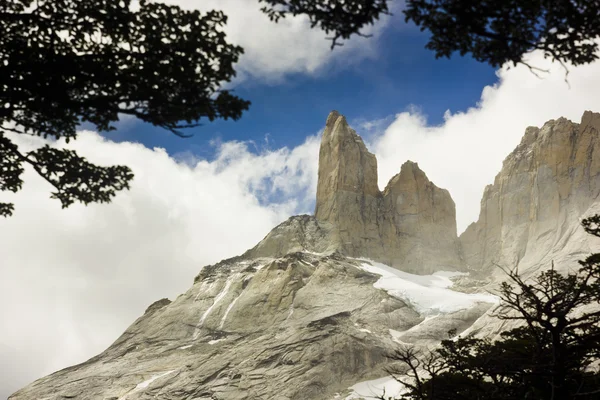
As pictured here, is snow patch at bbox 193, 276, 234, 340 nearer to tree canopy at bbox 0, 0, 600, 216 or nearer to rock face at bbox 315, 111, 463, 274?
rock face at bbox 315, 111, 463, 274

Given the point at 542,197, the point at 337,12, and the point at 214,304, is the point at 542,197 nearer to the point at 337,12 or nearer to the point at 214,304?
the point at 214,304

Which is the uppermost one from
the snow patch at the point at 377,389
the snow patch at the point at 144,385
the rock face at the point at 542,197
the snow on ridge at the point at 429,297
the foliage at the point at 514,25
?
the rock face at the point at 542,197

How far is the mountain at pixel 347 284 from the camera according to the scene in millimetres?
72125

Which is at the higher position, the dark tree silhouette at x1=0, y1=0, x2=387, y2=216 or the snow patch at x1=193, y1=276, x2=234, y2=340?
the snow patch at x1=193, y1=276, x2=234, y2=340

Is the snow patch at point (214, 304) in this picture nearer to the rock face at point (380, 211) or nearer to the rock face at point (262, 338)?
the rock face at point (262, 338)

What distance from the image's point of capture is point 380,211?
137m

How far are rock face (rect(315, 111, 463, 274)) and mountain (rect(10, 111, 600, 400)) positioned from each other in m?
0.34

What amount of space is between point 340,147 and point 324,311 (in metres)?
61.1

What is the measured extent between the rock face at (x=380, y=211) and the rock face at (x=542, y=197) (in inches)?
417

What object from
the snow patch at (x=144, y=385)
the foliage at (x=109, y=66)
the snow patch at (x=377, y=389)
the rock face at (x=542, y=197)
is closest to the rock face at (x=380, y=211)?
the rock face at (x=542, y=197)

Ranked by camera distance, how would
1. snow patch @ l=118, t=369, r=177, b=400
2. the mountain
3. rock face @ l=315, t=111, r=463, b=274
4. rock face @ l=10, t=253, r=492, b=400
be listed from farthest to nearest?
rock face @ l=315, t=111, r=463, b=274, snow patch @ l=118, t=369, r=177, b=400, the mountain, rock face @ l=10, t=253, r=492, b=400

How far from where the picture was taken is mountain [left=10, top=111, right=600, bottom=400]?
72.1 m

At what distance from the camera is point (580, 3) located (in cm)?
886

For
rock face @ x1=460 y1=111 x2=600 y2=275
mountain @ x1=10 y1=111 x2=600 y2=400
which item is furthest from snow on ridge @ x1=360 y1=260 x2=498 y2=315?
rock face @ x1=460 y1=111 x2=600 y2=275
